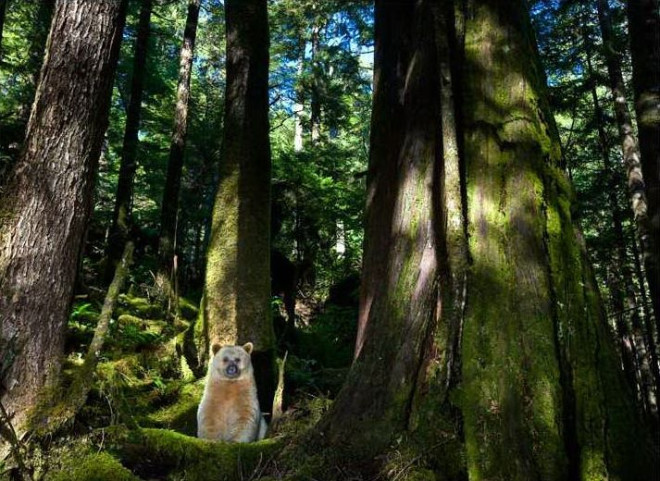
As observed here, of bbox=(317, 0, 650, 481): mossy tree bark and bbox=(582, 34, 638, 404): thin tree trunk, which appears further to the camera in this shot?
bbox=(582, 34, 638, 404): thin tree trunk

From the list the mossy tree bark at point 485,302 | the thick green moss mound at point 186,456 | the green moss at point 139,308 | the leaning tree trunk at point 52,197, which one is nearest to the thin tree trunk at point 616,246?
the green moss at point 139,308

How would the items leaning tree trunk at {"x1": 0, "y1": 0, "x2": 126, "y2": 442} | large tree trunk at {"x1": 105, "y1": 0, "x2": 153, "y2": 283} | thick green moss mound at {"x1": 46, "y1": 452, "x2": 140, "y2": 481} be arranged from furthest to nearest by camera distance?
large tree trunk at {"x1": 105, "y1": 0, "x2": 153, "y2": 283} < leaning tree trunk at {"x1": 0, "y1": 0, "x2": 126, "y2": 442} < thick green moss mound at {"x1": 46, "y1": 452, "x2": 140, "y2": 481}

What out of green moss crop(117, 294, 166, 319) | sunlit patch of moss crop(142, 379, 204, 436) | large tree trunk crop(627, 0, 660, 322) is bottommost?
sunlit patch of moss crop(142, 379, 204, 436)

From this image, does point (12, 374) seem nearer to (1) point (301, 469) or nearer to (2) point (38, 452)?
(2) point (38, 452)

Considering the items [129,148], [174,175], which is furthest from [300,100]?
[174,175]

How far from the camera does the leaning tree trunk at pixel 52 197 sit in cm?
476

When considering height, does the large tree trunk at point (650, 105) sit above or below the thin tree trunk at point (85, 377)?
above

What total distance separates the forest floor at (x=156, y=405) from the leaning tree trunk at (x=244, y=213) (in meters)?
0.92

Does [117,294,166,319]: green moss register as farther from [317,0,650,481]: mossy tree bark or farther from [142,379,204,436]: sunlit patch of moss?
[317,0,650,481]: mossy tree bark

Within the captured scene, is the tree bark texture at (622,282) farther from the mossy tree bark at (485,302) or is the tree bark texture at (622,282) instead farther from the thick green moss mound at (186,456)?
the thick green moss mound at (186,456)

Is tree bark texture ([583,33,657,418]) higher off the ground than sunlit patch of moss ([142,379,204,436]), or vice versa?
tree bark texture ([583,33,657,418])

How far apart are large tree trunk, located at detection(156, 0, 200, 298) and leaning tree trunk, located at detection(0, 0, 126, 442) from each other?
719cm

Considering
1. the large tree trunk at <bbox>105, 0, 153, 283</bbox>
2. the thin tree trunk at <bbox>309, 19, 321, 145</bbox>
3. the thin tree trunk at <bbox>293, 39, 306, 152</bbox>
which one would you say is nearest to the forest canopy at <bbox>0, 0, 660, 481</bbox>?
the large tree trunk at <bbox>105, 0, 153, 283</bbox>

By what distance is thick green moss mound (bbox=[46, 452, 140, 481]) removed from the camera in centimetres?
411
